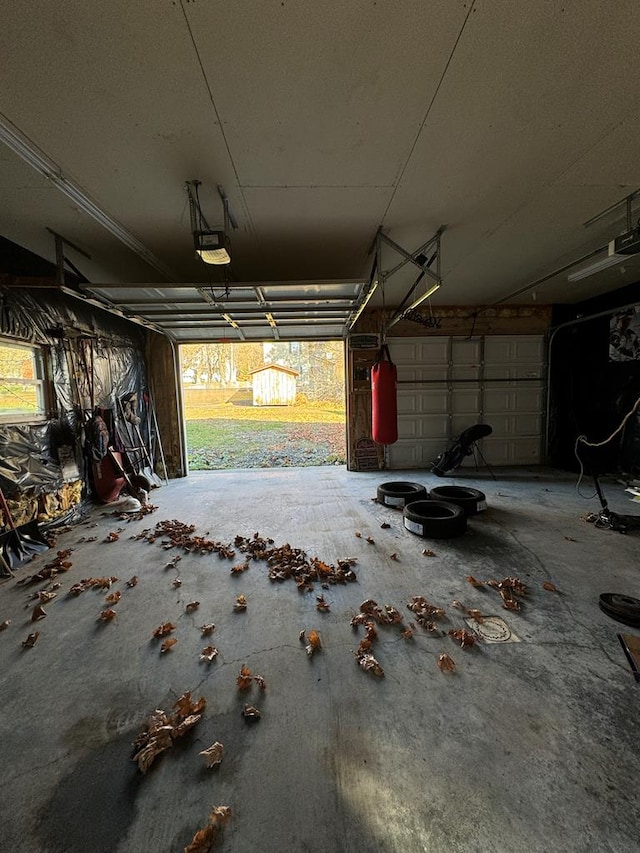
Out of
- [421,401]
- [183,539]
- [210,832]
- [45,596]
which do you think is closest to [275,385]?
[421,401]

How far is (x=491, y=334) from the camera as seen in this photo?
686 cm

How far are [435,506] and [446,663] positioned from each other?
233cm

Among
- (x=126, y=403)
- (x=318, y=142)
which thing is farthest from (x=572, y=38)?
(x=126, y=403)

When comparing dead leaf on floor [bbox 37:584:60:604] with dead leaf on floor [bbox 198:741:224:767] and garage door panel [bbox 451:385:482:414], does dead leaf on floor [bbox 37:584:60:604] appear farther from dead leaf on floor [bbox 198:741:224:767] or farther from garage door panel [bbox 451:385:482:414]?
garage door panel [bbox 451:385:482:414]

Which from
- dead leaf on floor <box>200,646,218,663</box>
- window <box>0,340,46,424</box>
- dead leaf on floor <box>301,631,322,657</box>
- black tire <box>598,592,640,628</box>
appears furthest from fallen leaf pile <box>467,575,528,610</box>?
window <box>0,340,46,424</box>

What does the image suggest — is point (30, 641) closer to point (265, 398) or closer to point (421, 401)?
point (421, 401)

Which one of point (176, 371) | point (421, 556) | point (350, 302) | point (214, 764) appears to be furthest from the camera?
point (176, 371)

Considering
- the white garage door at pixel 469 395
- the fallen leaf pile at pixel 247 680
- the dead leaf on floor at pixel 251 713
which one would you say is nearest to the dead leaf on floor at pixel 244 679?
the fallen leaf pile at pixel 247 680

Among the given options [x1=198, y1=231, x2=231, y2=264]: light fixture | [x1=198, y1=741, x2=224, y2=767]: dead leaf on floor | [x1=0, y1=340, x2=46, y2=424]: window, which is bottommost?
Answer: [x1=198, y1=741, x2=224, y2=767]: dead leaf on floor

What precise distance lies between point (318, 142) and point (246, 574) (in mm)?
3503

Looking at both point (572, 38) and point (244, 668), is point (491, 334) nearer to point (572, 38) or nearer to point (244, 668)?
point (572, 38)

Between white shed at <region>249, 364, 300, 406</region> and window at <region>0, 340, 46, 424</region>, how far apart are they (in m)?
9.77

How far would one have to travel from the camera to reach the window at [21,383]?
11.3 ft

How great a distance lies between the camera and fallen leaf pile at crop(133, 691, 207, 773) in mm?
1354
